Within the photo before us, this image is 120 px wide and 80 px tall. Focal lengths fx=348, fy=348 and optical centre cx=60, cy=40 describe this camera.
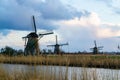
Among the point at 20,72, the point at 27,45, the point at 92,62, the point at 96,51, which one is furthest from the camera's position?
the point at 96,51

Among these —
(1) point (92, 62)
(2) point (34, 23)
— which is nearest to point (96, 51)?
(2) point (34, 23)

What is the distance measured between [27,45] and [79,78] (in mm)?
30055

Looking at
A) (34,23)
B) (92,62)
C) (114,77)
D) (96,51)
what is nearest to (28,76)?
(114,77)

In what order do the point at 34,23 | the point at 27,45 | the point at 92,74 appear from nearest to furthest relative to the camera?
1. the point at 92,74
2. the point at 27,45
3. the point at 34,23

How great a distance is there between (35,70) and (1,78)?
838mm

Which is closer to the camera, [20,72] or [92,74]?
[92,74]

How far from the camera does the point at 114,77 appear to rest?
8.23 meters

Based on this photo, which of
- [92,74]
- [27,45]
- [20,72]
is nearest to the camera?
[92,74]

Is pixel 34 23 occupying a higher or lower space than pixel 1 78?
higher

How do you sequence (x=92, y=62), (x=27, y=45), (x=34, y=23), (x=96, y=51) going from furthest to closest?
1. (x=96, y=51)
2. (x=34, y=23)
3. (x=27, y=45)
4. (x=92, y=62)

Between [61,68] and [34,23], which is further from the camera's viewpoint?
[34,23]

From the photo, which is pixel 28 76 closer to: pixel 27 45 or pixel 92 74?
pixel 92 74

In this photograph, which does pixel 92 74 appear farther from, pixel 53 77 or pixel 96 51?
pixel 96 51

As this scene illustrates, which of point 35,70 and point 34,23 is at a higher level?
point 34,23
